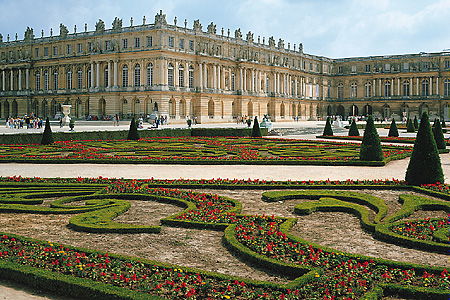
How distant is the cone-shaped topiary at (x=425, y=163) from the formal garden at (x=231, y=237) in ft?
0.07

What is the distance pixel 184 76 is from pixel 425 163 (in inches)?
2012

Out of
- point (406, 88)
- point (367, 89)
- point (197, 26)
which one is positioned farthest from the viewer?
point (367, 89)

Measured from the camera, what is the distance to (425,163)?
11.3 m

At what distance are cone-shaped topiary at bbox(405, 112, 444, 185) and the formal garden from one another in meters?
0.02

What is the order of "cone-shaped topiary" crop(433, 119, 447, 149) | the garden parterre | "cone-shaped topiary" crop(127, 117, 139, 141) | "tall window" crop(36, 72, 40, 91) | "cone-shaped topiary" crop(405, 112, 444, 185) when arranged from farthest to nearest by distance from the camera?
1. "tall window" crop(36, 72, 40, 91)
2. "cone-shaped topiary" crop(127, 117, 139, 141)
3. "cone-shaped topiary" crop(433, 119, 447, 149)
4. "cone-shaped topiary" crop(405, 112, 444, 185)
5. the garden parterre

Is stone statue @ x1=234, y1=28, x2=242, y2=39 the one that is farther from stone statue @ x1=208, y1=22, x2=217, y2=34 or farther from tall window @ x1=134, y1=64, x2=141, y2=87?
tall window @ x1=134, y1=64, x2=141, y2=87

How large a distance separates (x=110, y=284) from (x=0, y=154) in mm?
15038

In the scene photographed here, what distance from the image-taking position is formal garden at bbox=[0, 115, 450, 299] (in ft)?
17.2

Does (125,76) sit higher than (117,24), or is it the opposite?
(117,24)

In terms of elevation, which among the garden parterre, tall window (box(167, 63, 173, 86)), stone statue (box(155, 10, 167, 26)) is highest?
stone statue (box(155, 10, 167, 26))

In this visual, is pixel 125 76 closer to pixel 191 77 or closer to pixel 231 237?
pixel 191 77

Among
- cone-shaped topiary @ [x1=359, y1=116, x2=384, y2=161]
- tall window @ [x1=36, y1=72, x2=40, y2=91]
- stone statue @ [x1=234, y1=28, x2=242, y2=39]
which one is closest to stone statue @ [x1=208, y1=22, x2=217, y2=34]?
stone statue @ [x1=234, y1=28, x2=242, y2=39]

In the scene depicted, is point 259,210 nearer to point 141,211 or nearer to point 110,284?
point 141,211

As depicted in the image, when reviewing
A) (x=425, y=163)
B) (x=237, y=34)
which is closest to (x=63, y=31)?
(x=237, y=34)
